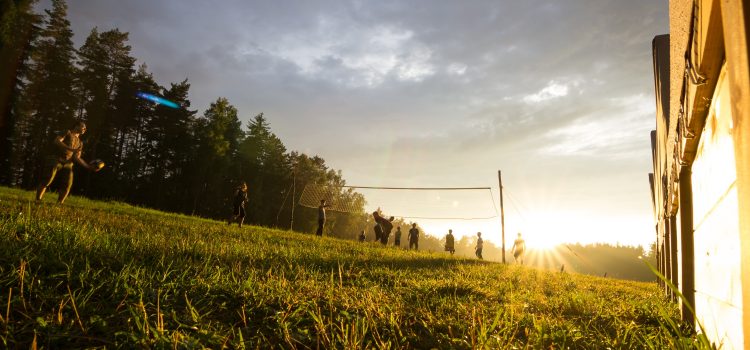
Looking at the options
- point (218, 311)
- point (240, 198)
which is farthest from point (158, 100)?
point (218, 311)

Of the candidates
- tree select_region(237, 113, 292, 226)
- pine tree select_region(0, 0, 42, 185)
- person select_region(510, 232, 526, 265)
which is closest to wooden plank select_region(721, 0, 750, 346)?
person select_region(510, 232, 526, 265)

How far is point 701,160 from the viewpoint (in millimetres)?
2705

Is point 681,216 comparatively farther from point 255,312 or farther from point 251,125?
point 251,125

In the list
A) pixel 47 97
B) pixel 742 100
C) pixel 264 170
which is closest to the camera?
pixel 742 100

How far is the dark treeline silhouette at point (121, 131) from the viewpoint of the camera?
3625cm

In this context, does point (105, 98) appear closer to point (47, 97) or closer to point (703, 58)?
point (47, 97)

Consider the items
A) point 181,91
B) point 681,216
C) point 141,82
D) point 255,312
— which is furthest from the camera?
point 181,91

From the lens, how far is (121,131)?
157 feet

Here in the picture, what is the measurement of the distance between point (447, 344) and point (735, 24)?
7.73 feet

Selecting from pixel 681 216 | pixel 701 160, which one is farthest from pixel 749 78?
pixel 681 216

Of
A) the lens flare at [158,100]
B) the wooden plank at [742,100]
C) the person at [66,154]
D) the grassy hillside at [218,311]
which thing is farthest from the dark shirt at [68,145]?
the lens flare at [158,100]

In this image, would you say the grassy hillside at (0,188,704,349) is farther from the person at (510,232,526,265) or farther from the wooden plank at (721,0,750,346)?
the person at (510,232,526,265)

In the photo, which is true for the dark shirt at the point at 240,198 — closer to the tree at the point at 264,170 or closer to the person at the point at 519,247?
the person at the point at 519,247

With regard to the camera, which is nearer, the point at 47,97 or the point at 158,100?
the point at 47,97
